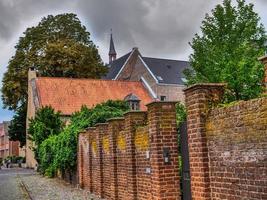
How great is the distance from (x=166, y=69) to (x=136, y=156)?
4316cm

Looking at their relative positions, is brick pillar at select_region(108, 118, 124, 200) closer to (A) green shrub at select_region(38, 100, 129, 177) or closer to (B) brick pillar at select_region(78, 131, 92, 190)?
(B) brick pillar at select_region(78, 131, 92, 190)

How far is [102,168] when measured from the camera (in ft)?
47.1

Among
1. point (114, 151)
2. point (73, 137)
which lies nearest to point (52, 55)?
point (73, 137)

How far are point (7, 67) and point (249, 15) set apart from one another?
26741 mm

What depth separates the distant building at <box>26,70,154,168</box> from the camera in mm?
40375

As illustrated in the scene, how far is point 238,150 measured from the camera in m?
5.81

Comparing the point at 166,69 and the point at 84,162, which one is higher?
the point at 166,69

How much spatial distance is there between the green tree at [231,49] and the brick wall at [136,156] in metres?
10.1

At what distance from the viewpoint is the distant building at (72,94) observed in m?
40.4

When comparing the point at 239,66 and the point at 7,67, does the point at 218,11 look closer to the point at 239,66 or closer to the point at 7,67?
the point at 239,66

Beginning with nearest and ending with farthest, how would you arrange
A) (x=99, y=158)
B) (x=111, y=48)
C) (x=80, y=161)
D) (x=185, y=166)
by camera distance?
(x=185, y=166) → (x=99, y=158) → (x=80, y=161) → (x=111, y=48)

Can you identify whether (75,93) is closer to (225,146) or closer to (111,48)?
(225,146)

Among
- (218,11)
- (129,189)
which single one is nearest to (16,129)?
(218,11)

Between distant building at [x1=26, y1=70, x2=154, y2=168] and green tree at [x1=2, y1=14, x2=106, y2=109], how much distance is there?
61.3 inches
